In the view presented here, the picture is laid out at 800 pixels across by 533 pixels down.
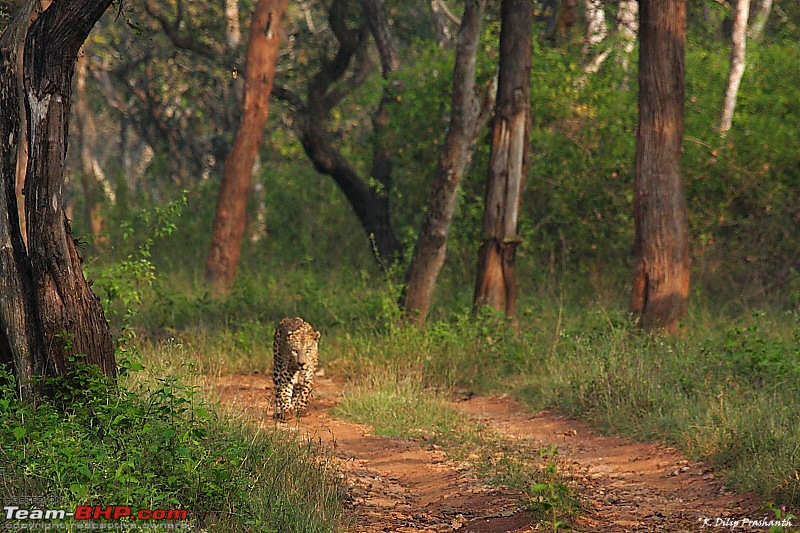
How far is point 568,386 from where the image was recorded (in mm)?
9555

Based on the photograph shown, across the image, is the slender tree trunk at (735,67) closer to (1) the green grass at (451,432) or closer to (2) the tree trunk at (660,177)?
(2) the tree trunk at (660,177)

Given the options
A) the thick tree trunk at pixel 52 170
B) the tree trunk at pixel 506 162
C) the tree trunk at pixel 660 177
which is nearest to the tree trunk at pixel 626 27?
the tree trunk at pixel 660 177

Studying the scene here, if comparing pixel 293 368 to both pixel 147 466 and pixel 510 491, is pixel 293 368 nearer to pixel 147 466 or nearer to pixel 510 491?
pixel 510 491

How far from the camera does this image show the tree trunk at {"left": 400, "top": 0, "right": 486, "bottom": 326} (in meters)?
12.1

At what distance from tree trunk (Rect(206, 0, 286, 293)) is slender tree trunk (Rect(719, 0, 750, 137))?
6596mm

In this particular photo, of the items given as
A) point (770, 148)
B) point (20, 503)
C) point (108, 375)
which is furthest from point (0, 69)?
point (770, 148)

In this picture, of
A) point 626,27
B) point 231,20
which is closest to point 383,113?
point 626,27

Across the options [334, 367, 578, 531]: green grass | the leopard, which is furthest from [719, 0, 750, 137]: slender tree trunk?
the leopard

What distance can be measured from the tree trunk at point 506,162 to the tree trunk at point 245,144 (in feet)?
14.1

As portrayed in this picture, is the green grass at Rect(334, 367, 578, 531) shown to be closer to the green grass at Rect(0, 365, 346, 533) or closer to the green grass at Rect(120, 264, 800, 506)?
the green grass at Rect(120, 264, 800, 506)

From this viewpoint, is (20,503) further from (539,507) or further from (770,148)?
(770,148)

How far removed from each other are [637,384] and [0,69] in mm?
5574

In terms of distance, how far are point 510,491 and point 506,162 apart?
619cm

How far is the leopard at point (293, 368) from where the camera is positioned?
872 cm
